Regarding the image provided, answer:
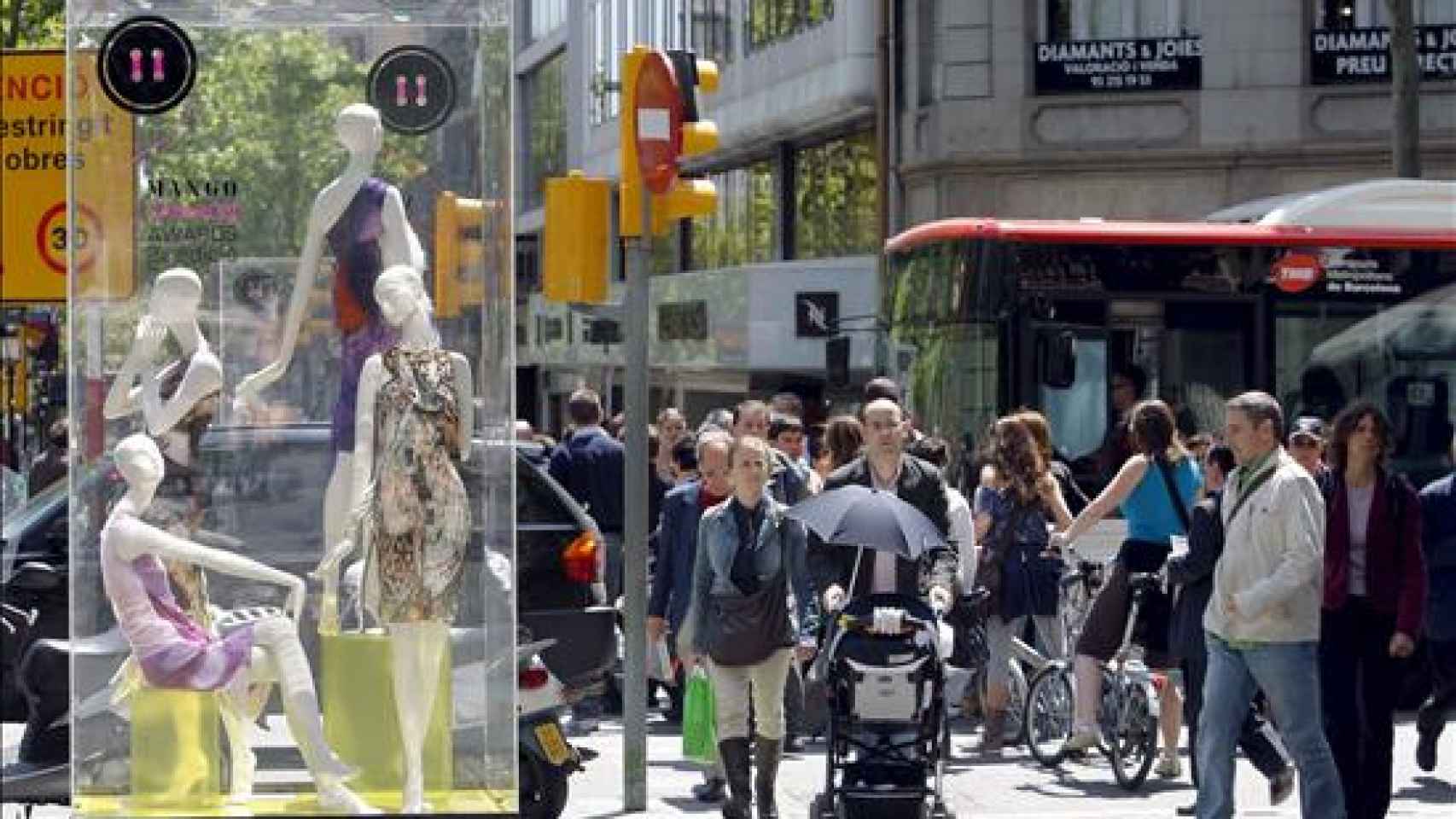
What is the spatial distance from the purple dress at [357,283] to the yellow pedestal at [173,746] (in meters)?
0.93

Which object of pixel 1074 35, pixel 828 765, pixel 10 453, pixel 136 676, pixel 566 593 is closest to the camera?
pixel 136 676

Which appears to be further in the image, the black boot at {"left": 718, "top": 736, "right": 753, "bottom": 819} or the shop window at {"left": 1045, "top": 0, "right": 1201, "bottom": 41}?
the shop window at {"left": 1045, "top": 0, "right": 1201, "bottom": 41}

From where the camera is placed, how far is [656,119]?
13.6 m

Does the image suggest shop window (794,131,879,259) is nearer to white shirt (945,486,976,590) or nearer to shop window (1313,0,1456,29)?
shop window (1313,0,1456,29)

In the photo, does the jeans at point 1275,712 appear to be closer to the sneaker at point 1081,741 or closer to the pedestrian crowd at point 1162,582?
the pedestrian crowd at point 1162,582

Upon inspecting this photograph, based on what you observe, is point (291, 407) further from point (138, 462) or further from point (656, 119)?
point (656, 119)

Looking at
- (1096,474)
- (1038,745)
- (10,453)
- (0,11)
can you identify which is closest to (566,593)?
(1038,745)

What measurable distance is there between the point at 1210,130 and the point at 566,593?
65.8 ft

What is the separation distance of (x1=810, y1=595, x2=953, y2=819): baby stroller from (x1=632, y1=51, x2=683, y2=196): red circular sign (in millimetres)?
2482

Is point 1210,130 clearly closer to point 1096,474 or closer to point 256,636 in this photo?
point 1096,474

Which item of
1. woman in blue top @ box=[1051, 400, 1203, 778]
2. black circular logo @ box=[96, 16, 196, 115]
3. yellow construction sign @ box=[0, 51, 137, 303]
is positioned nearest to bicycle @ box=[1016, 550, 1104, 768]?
woman in blue top @ box=[1051, 400, 1203, 778]

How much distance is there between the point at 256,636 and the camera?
30.6 ft

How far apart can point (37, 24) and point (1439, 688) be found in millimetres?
24006

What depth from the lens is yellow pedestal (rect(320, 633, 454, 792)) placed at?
30.9ft
